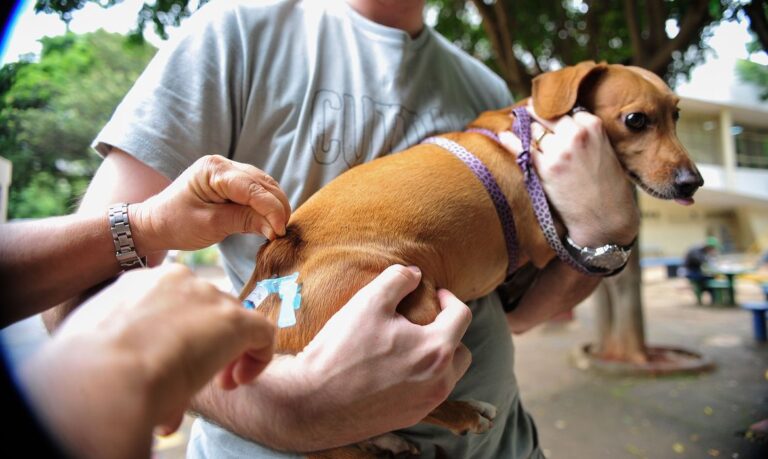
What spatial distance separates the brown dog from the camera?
109cm

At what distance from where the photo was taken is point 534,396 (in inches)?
204

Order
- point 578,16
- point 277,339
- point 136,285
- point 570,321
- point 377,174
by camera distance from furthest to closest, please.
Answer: point 570,321 → point 578,16 → point 377,174 → point 277,339 → point 136,285

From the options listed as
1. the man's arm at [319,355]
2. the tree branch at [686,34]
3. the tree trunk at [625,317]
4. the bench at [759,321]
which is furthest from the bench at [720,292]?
the man's arm at [319,355]

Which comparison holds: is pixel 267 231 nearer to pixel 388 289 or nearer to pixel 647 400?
pixel 388 289

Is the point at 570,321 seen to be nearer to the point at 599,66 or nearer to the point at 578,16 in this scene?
the point at 578,16

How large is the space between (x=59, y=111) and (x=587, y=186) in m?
7.43

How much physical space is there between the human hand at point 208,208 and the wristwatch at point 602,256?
102 centimetres

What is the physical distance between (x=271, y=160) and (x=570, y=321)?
30.2 ft

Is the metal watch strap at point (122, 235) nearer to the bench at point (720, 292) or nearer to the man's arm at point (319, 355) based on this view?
the man's arm at point (319, 355)

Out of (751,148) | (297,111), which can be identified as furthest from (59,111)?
(751,148)

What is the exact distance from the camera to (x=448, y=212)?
1.35m

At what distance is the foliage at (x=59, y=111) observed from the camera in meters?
2.08

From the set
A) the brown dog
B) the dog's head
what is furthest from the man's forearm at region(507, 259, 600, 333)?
the dog's head

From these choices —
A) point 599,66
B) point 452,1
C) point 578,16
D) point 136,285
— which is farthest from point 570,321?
point 136,285
